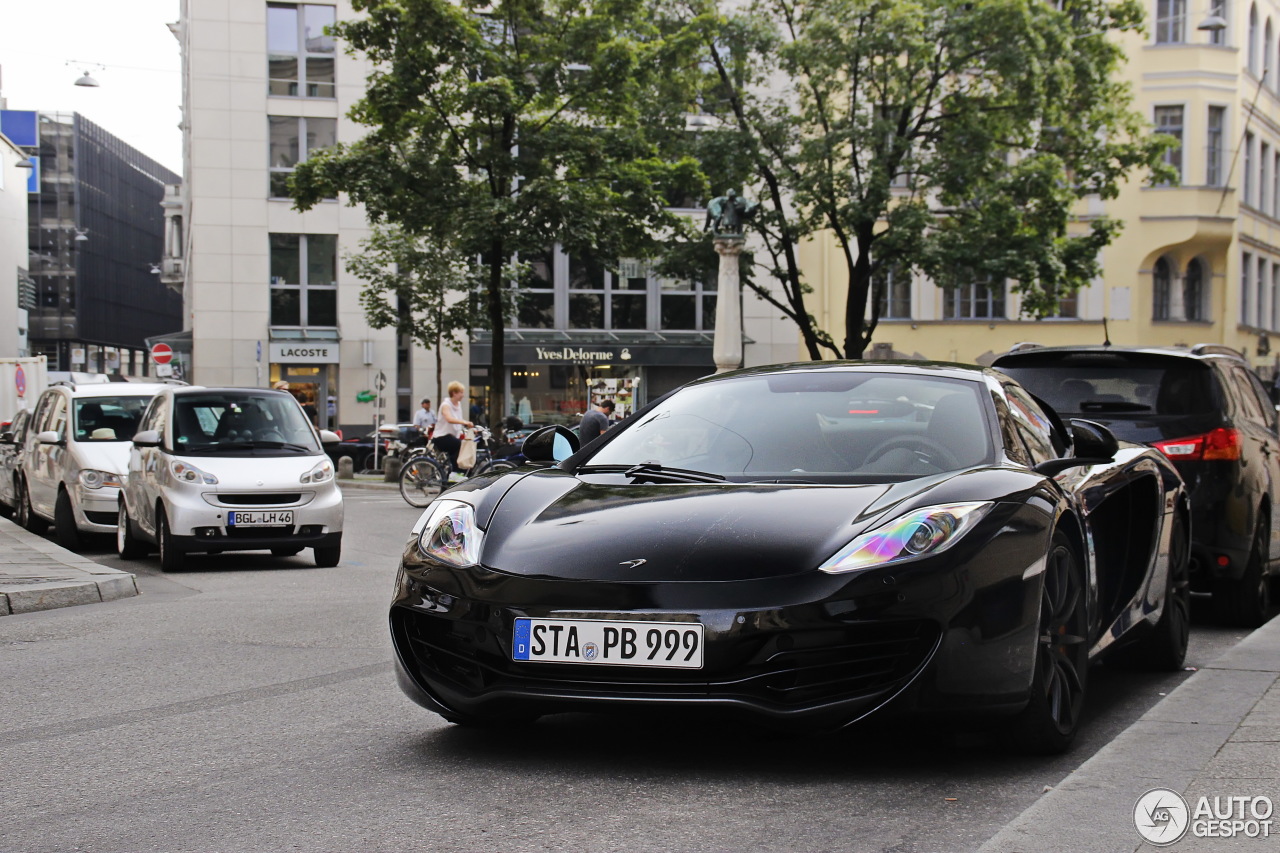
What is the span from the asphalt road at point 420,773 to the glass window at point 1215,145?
42757 mm

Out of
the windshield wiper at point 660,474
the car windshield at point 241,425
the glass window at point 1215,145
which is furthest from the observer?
the glass window at point 1215,145

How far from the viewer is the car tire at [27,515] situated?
1700 cm

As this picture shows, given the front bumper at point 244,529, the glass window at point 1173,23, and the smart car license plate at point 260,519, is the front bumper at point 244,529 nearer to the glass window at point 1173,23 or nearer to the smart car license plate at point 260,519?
the smart car license plate at point 260,519

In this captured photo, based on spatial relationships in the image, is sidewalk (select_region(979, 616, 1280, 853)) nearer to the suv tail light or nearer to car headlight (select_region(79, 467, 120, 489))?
the suv tail light

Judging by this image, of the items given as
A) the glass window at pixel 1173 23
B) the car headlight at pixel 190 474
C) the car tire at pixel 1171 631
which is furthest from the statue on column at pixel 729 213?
the glass window at pixel 1173 23

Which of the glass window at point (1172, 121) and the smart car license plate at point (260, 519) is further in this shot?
the glass window at point (1172, 121)

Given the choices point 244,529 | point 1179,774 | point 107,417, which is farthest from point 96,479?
point 1179,774

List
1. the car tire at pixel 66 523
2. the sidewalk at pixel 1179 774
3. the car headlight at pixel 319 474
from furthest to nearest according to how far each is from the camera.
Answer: the car tire at pixel 66 523 < the car headlight at pixel 319 474 < the sidewalk at pixel 1179 774

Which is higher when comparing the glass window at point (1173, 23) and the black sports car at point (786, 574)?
the glass window at point (1173, 23)

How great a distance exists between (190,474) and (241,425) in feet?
3.51

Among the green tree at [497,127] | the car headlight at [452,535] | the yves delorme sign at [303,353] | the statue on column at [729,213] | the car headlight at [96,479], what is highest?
the green tree at [497,127]

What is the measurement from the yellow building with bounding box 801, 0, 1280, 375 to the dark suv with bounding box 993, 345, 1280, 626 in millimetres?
35894

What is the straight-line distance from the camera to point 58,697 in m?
6.05

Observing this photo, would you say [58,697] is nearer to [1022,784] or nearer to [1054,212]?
[1022,784]
